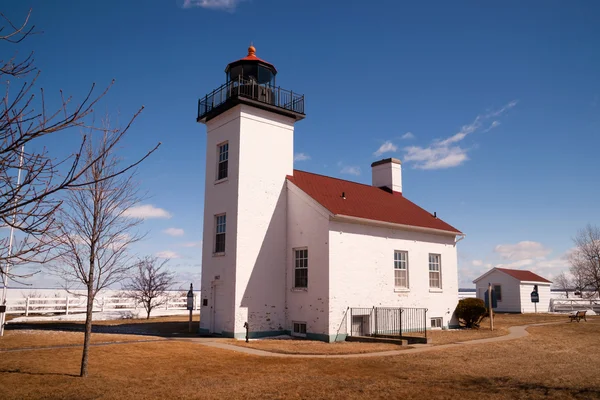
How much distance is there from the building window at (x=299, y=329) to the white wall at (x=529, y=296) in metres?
26.1

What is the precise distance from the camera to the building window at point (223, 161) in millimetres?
20219

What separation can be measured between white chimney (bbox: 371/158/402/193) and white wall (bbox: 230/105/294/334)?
8.55 metres

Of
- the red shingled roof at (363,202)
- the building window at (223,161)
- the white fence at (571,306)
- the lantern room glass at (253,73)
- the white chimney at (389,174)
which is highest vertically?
the lantern room glass at (253,73)

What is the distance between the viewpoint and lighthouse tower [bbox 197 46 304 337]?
730 inches

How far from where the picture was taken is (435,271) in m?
23.3

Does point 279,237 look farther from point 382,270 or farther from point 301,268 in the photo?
point 382,270

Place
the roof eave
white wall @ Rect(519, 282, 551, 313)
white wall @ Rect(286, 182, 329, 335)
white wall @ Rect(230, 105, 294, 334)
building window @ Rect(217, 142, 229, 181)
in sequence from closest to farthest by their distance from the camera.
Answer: white wall @ Rect(286, 182, 329, 335)
the roof eave
white wall @ Rect(230, 105, 294, 334)
building window @ Rect(217, 142, 229, 181)
white wall @ Rect(519, 282, 551, 313)

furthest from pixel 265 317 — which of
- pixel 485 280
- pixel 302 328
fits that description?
pixel 485 280

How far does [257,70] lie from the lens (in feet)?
68.3

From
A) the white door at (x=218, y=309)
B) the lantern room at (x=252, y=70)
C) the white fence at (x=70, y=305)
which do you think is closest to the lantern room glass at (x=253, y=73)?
the lantern room at (x=252, y=70)

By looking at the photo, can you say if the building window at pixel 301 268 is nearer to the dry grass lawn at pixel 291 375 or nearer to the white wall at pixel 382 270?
the white wall at pixel 382 270

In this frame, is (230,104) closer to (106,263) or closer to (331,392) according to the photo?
(106,263)

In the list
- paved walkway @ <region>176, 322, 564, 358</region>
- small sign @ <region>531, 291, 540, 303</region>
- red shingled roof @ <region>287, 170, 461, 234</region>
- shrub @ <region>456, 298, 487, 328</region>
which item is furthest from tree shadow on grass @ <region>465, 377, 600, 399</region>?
small sign @ <region>531, 291, 540, 303</region>

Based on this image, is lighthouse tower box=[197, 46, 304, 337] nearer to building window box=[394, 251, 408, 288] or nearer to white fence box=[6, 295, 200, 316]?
building window box=[394, 251, 408, 288]
